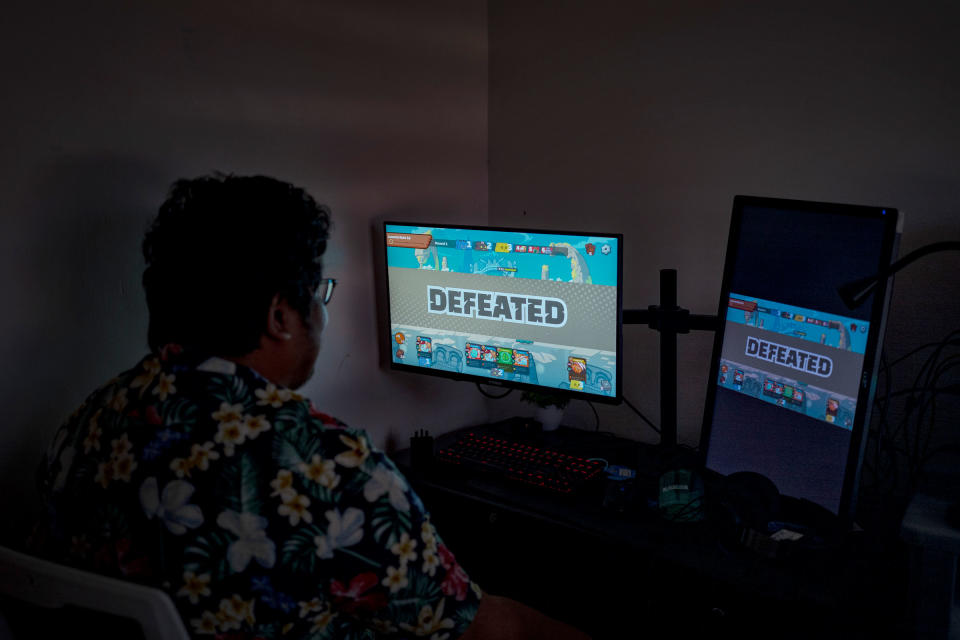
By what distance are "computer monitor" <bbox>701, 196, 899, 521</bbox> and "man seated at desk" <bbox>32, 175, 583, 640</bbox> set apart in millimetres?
700

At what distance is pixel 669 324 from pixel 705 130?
487 mm

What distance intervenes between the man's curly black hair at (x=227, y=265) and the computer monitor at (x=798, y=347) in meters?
0.87

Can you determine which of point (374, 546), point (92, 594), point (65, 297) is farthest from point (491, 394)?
point (92, 594)

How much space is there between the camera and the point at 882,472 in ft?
5.69

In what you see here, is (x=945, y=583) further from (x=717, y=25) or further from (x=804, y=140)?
(x=717, y=25)

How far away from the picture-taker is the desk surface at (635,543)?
133 cm

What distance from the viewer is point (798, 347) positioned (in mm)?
1510

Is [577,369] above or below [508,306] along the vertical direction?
below

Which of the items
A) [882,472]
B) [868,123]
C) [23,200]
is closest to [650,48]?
[868,123]

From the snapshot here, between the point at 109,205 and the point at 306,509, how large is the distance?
88 cm

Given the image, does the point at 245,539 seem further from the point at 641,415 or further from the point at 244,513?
the point at 641,415

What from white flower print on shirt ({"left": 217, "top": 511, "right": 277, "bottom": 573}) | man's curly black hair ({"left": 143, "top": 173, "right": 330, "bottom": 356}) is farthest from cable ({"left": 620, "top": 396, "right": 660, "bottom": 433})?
white flower print on shirt ({"left": 217, "top": 511, "right": 277, "bottom": 573})

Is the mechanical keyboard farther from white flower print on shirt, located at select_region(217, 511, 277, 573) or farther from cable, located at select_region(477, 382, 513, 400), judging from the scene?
white flower print on shirt, located at select_region(217, 511, 277, 573)

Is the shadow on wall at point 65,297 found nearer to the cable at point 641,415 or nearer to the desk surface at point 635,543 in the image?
the desk surface at point 635,543
